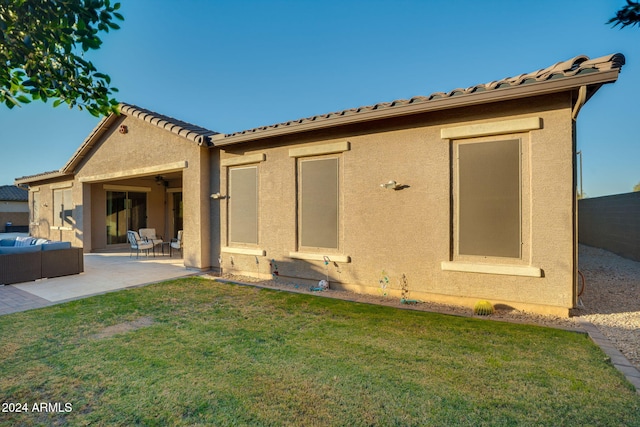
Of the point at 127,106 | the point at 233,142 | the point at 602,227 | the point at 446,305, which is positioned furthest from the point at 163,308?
the point at 602,227

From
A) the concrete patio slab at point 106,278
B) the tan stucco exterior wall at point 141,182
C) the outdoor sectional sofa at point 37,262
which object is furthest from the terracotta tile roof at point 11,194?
the outdoor sectional sofa at point 37,262

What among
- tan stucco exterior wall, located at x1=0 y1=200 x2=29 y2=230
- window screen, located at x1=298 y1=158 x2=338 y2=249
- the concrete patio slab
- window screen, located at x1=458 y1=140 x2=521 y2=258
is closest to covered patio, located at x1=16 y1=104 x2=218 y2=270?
the concrete patio slab

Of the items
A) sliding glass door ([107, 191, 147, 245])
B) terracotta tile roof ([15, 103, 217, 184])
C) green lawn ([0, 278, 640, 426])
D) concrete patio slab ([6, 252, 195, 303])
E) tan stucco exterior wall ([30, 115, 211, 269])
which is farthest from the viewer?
sliding glass door ([107, 191, 147, 245])

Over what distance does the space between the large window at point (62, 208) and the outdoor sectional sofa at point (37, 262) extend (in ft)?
25.6

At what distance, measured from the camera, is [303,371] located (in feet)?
12.5

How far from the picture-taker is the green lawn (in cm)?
298

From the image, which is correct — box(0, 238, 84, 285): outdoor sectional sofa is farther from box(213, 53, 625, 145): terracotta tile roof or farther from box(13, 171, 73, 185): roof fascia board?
box(13, 171, 73, 185): roof fascia board

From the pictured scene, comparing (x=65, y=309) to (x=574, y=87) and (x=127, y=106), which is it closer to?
(x=127, y=106)

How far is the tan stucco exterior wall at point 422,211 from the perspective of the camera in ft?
18.5

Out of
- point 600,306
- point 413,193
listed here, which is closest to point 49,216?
point 413,193

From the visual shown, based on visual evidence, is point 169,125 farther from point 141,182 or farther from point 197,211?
point 141,182

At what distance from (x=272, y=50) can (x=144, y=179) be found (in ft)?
31.1

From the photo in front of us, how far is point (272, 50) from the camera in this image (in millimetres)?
15570

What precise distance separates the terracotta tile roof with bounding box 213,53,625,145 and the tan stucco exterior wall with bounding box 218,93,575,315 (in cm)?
47
